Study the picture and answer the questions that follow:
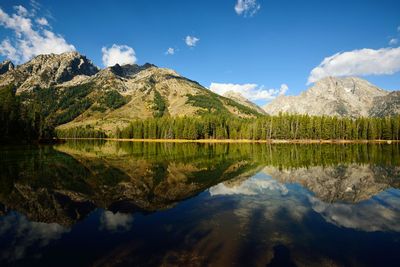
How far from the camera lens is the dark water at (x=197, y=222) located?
1280 cm

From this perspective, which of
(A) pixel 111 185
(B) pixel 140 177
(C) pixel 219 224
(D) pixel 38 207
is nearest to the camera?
(C) pixel 219 224

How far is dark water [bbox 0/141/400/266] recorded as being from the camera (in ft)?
42.0

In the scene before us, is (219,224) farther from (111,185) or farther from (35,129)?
(35,129)

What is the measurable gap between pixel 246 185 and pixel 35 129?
461 feet

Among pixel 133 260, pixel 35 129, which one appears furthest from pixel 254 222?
pixel 35 129

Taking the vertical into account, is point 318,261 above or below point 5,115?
below

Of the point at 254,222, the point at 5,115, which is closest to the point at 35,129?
the point at 5,115

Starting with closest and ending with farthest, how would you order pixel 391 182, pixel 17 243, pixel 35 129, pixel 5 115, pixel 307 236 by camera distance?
pixel 17 243, pixel 307 236, pixel 391 182, pixel 5 115, pixel 35 129

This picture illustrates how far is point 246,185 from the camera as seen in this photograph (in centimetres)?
3042

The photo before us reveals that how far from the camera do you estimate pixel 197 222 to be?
58.9 feet

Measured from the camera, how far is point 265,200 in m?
24.2

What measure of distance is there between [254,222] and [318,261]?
5.93 m

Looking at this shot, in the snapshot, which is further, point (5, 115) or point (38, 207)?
point (5, 115)

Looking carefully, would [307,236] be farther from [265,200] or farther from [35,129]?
[35,129]
